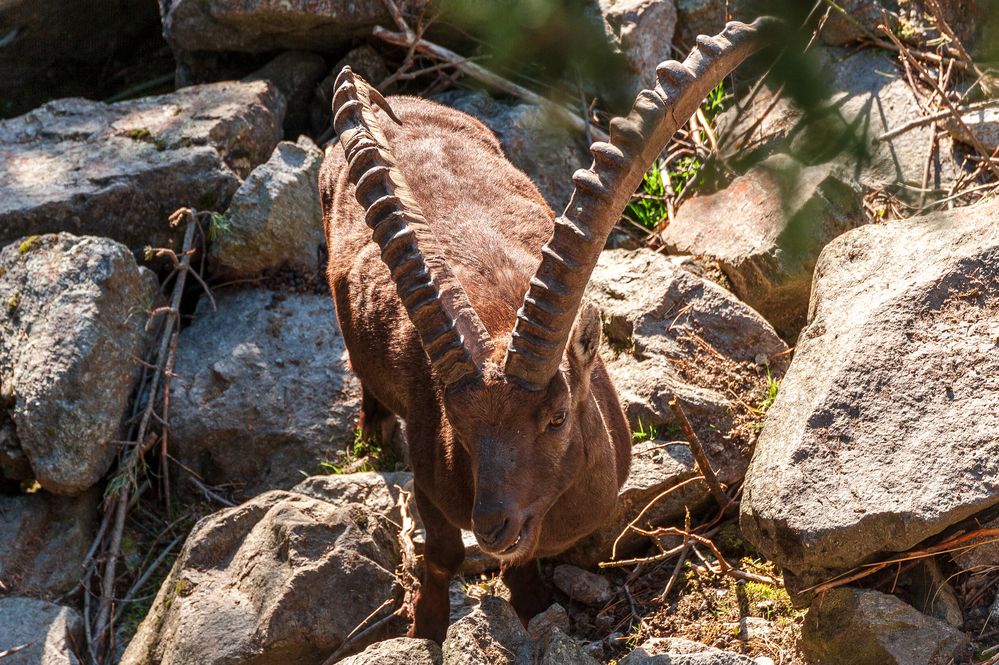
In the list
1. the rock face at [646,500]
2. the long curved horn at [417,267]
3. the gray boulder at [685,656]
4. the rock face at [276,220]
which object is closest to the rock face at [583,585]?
the rock face at [646,500]

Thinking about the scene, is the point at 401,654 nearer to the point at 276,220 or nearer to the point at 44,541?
the point at 44,541

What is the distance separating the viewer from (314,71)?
9.20 m

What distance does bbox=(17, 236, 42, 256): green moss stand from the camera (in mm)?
7179

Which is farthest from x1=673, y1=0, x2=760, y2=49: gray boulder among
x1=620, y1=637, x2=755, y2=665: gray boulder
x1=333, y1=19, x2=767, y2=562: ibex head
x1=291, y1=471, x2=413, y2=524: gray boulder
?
x1=620, y1=637, x2=755, y2=665: gray boulder

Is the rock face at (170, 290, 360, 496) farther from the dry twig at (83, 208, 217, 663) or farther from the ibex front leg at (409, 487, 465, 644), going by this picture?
the ibex front leg at (409, 487, 465, 644)

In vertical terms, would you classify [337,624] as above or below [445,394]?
below

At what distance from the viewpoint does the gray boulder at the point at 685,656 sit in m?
4.35

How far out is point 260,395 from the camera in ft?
24.3

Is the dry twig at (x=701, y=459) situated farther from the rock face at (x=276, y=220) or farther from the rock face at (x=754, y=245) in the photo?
the rock face at (x=276, y=220)

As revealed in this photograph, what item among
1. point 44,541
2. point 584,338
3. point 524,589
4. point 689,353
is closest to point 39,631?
point 44,541

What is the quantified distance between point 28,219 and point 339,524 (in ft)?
11.7

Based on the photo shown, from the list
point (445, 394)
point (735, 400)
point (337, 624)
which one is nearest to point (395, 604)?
point (337, 624)

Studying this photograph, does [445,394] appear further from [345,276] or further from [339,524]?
[345,276]

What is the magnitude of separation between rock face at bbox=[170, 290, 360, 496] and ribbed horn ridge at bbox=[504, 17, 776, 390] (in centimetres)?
315
